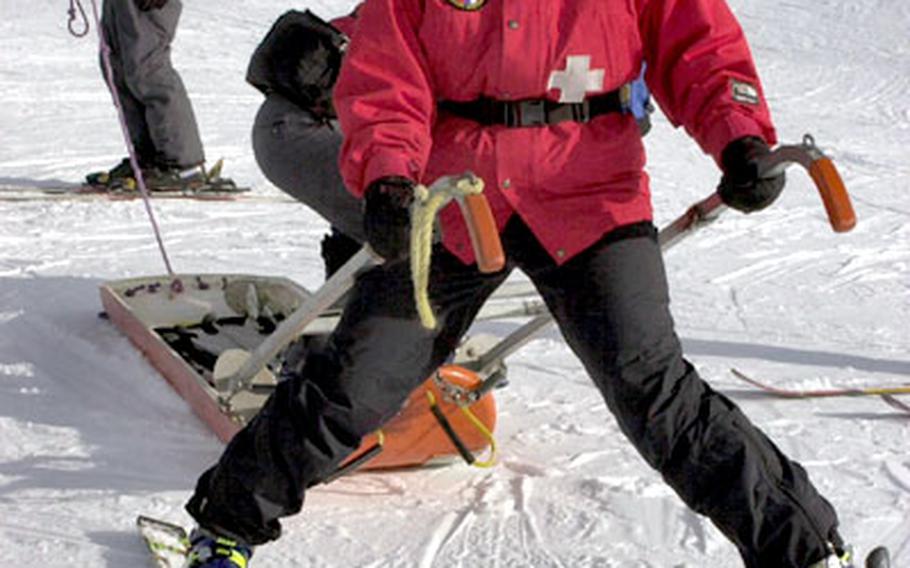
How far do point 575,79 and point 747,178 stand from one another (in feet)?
1.30

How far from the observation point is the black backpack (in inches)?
166

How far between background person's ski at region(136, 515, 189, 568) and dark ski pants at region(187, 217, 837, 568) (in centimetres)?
25

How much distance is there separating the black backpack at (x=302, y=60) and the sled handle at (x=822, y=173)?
193 cm

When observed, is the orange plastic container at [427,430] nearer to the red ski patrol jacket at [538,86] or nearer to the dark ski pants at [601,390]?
the dark ski pants at [601,390]

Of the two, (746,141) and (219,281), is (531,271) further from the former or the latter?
(219,281)

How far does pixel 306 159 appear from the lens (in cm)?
423

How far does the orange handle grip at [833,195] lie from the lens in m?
2.50

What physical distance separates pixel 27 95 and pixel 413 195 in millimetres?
7400

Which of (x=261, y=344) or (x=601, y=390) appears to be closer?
(x=601, y=390)

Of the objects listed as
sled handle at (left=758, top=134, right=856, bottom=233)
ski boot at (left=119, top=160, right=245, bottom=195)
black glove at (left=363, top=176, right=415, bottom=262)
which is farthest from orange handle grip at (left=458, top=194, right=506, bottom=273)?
ski boot at (left=119, top=160, right=245, bottom=195)

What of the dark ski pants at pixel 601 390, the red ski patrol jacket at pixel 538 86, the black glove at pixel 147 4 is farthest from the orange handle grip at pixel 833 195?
the black glove at pixel 147 4

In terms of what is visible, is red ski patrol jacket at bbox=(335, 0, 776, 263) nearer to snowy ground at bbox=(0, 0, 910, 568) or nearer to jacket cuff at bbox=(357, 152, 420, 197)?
jacket cuff at bbox=(357, 152, 420, 197)

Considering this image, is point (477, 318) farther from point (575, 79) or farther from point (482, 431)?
point (575, 79)

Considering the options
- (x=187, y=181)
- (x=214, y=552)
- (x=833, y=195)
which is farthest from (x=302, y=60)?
(x=187, y=181)
